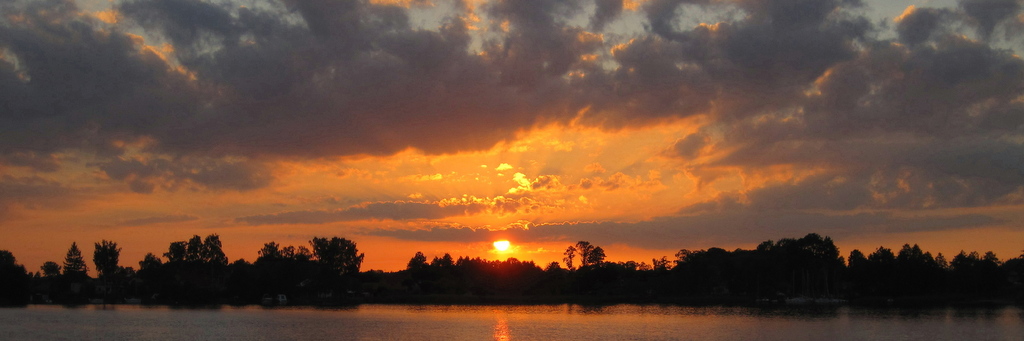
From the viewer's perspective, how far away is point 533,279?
176 metres

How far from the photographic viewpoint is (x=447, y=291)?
6811 inches

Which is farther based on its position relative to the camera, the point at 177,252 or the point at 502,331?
the point at 177,252

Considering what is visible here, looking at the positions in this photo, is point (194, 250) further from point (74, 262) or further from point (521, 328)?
point (521, 328)

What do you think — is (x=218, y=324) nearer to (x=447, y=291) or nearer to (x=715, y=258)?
(x=447, y=291)

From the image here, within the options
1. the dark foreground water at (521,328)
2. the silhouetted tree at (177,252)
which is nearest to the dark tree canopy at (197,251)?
the silhouetted tree at (177,252)

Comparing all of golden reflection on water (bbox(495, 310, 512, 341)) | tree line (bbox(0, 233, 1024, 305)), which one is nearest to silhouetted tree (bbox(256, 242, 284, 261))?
tree line (bbox(0, 233, 1024, 305))

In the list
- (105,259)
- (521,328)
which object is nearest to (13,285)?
(105,259)

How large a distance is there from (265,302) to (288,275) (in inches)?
408

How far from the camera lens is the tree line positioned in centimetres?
14150

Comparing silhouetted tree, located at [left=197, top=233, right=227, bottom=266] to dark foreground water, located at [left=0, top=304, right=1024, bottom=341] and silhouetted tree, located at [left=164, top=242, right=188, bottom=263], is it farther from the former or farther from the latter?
dark foreground water, located at [left=0, top=304, right=1024, bottom=341]

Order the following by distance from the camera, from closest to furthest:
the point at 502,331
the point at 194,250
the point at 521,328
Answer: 1. the point at 502,331
2. the point at 521,328
3. the point at 194,250

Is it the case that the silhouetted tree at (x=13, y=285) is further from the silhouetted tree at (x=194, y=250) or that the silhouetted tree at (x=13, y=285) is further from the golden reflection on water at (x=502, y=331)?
the golden reflection on water at (x=502, y=331)

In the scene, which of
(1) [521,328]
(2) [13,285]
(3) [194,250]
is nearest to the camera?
(1) [521,328]

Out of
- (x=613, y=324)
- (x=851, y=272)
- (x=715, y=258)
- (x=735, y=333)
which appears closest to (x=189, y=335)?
(x=613, y=324)
